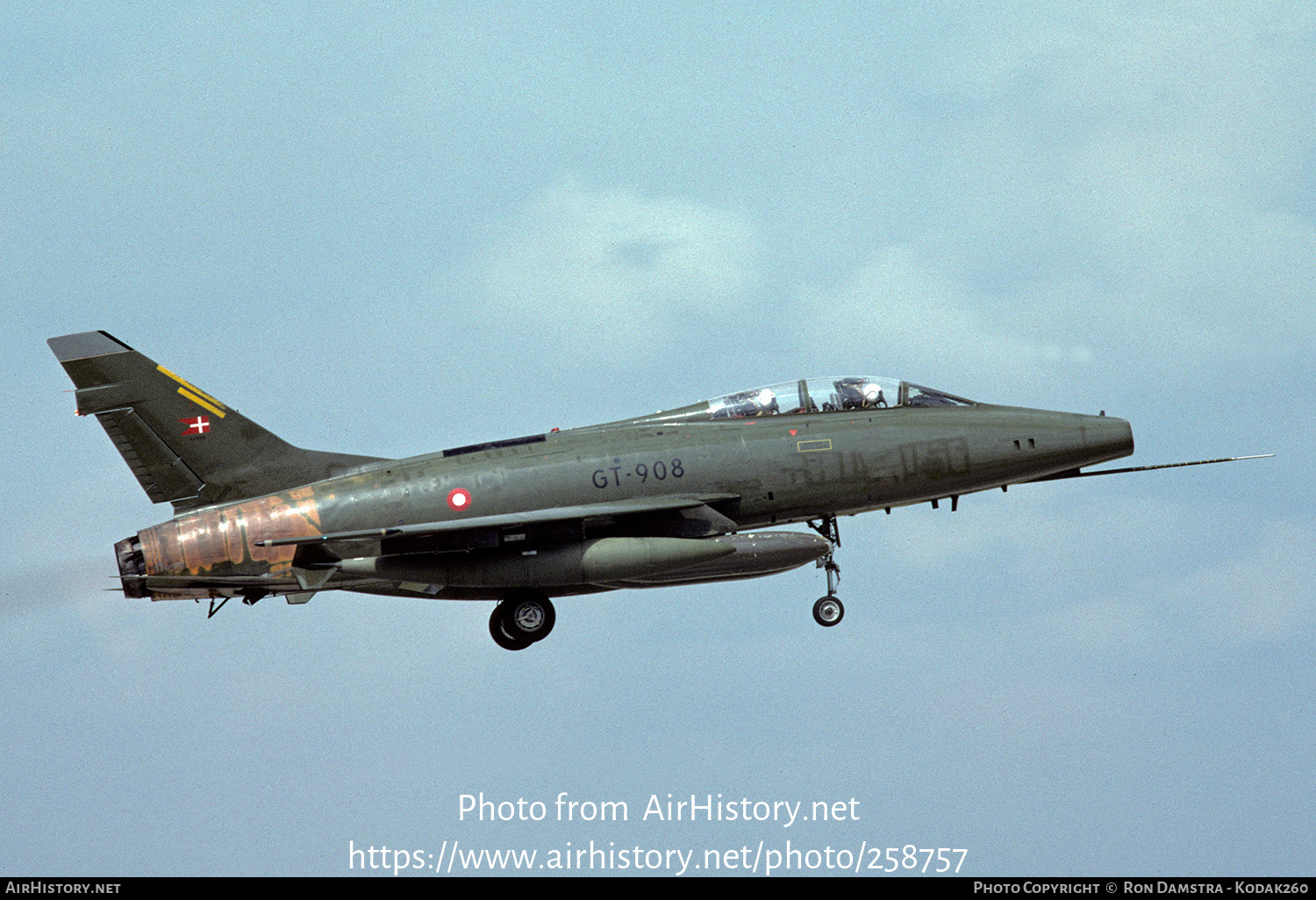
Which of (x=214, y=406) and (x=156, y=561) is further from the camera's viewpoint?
(x=214, y=406)

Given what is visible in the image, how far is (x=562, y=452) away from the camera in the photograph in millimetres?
22562

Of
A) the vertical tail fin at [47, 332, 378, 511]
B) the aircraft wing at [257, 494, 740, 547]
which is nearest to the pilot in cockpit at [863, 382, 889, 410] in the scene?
the aircraft wing at [257, 494, 740, 547]

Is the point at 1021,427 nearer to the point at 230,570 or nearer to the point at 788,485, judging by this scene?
the point at 788,485

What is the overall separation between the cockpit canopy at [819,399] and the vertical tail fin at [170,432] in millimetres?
5595

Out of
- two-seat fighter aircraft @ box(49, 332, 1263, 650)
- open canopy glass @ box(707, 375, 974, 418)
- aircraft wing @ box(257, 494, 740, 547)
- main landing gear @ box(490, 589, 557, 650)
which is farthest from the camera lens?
open canopy glass @ box(707, 375, 974, 418)

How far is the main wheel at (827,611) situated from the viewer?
74.8 feet

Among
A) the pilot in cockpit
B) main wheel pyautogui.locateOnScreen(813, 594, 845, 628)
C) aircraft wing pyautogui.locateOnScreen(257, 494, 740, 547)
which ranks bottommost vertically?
main wheel pyautogui.locateOnScreen(813, 594, 845, 628)

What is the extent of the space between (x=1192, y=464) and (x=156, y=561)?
15.7 meters

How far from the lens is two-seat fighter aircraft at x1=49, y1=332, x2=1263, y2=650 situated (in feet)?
71.8

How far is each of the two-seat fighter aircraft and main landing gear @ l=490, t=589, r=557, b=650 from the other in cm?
3

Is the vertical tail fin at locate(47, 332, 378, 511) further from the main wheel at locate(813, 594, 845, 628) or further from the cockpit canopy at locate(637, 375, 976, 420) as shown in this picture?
the main wheel at locate(813, 594, 845, 628)

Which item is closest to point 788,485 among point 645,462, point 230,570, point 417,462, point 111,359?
point 645,462

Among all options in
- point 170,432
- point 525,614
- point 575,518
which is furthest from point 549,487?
point 170,432

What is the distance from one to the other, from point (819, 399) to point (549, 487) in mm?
4365
